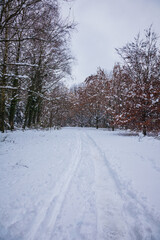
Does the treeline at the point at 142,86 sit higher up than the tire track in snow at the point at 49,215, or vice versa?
the treeline at the point at 142,86

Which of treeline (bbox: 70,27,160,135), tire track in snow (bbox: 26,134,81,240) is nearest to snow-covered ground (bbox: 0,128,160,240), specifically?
tire track in snow (bbox: 26,134,81,240)

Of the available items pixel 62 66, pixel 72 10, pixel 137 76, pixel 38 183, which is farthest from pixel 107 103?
pixel 38 183

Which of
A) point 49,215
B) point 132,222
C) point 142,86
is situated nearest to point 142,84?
point 142,86

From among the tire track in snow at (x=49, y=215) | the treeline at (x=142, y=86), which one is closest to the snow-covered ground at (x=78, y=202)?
the tire track in snow at (x=49, y=215)

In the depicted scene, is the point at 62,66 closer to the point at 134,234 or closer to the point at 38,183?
the point at 38,183

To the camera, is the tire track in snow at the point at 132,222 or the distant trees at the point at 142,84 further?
the distant trees at the point at 142,84

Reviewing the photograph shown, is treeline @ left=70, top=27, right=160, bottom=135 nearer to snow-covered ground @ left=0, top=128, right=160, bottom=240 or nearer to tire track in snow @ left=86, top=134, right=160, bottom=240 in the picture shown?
snow-covered ground @ left=0, top=128, right=160, bottom=240

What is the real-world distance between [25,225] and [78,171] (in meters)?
2.10

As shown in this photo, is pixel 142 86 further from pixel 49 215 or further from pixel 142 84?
pixel 49 215

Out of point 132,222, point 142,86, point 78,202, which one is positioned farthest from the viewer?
point 142,86

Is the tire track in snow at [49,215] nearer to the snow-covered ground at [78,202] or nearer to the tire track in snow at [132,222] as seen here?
the snow-covered ground at [78,202]

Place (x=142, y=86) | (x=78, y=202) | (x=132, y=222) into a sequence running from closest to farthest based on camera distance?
(x=132, y=222) → (x=78, y=202) → (x=142, y=86)

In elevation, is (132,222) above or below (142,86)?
below

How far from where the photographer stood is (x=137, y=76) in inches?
431
